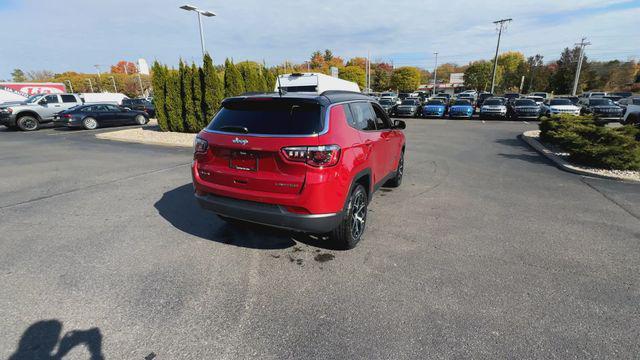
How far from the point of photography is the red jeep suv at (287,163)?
2.95 metres

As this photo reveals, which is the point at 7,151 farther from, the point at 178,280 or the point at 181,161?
the point at 178,280

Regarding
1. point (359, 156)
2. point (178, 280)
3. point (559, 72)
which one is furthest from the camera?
point (559, 72)

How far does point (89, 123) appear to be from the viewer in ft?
57.0

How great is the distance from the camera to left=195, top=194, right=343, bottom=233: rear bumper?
3.00m

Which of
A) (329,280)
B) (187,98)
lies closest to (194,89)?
(187,98)

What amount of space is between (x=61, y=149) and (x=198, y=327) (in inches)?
473

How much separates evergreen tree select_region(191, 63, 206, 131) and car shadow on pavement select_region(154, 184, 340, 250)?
9585 mm

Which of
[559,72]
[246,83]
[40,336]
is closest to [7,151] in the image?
[246,83]

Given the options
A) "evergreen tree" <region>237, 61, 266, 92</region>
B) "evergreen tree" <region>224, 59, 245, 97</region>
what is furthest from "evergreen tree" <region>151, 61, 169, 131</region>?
"evergreen tree" <region>237, 61, 266, 92</region>

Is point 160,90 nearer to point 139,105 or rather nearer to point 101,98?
point 139,105

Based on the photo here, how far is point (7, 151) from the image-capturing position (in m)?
10.8

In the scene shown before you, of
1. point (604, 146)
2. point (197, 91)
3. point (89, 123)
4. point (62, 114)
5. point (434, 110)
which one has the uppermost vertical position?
point (197, 91)

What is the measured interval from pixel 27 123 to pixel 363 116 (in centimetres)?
2158

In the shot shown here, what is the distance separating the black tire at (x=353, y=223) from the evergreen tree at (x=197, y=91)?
11.9 m
